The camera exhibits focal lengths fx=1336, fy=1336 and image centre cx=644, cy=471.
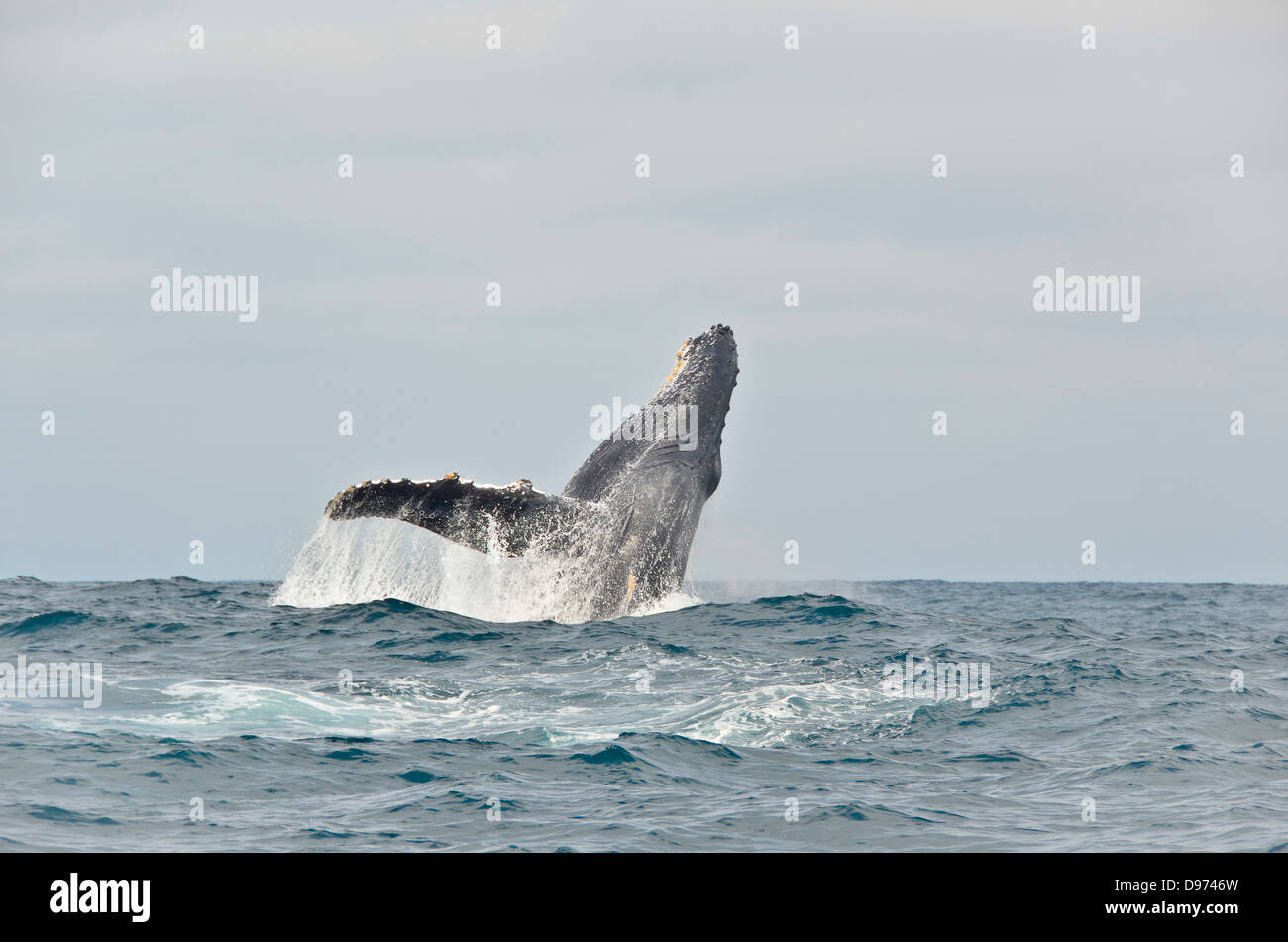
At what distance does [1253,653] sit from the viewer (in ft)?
66.6

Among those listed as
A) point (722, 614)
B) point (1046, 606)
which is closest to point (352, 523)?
point (722, 614)

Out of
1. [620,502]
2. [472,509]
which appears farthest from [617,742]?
[620,502]

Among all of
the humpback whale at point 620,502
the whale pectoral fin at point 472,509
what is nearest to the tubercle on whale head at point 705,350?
the humpback whale at point 620,502

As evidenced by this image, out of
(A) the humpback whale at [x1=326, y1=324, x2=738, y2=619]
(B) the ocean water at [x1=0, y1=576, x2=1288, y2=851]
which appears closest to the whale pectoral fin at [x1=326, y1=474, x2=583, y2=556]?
(A) the humpback whale at [x1=326, y1=324, x2=738, y2=619]

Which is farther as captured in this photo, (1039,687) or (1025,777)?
(1039,687)

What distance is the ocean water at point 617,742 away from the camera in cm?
879

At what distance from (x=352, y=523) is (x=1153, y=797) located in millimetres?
10270

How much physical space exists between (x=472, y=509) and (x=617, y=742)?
528 cm

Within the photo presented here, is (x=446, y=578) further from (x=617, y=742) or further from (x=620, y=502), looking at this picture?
(x=617, y=742)

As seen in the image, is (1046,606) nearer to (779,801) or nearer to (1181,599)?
(1181,599)

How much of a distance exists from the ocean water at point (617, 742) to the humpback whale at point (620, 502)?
0.70 metres

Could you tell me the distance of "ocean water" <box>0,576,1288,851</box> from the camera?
8.79 m

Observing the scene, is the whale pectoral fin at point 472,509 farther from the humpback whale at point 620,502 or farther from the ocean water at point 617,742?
the ocean water at point 617,742

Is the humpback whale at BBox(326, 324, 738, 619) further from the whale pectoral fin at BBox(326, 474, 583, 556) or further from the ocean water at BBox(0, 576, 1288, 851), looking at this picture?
the ocean water at BBox(0, 576, 1288, 851)
